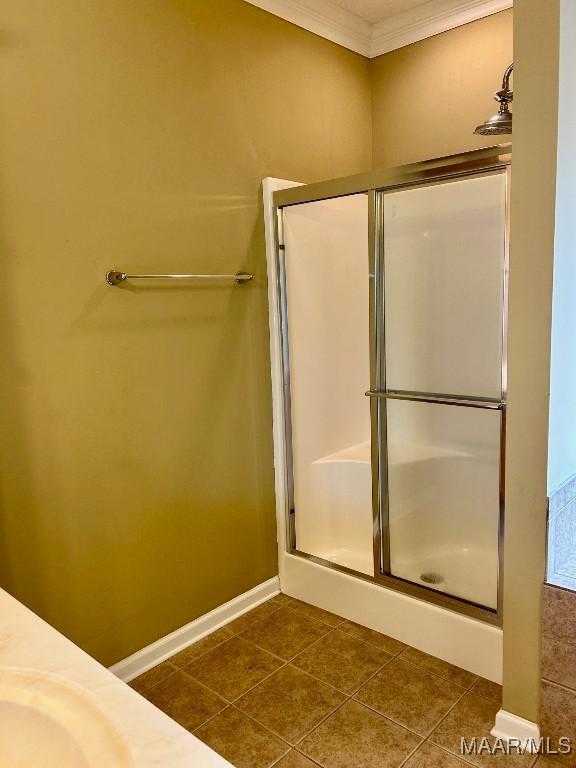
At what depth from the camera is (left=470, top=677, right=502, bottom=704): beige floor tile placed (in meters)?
2.01

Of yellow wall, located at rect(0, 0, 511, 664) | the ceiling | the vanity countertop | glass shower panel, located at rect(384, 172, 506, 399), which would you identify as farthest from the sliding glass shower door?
the vanity countertop

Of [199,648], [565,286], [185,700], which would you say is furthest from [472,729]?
[565,286]

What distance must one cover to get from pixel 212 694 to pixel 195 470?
80 cm

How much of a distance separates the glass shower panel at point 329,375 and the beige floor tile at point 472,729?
79cm

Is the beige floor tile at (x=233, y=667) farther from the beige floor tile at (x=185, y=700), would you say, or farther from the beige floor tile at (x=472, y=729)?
the beige floor tile at (x=472, y=729)

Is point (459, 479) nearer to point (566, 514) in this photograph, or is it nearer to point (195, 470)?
point (566, 514)

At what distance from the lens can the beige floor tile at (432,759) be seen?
1.75 m

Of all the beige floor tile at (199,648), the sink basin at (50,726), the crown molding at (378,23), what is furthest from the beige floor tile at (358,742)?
the crown molding at (378,23)

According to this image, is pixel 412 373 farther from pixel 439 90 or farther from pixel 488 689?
pixel 439 90

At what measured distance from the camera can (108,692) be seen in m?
0.89

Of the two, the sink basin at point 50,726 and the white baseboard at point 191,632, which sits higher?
the sink basin at point 50,726

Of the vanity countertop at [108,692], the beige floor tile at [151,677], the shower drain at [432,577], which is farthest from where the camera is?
the shower drain at [432,577]

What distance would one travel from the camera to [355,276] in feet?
9.64

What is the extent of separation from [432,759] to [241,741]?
58 cm
